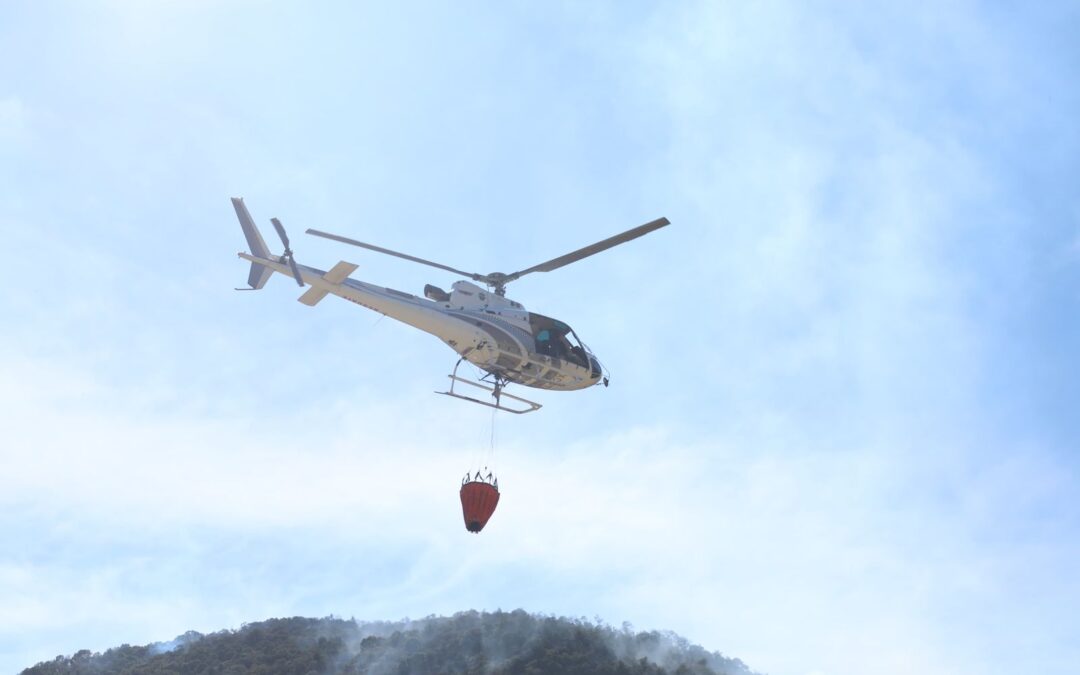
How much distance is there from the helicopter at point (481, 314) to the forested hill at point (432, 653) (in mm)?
61915

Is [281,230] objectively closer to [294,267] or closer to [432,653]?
[294,267]

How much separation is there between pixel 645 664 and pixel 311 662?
2806cm

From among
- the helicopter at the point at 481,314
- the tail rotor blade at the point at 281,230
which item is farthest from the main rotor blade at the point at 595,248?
the tail rotor blade at the point at 281,230

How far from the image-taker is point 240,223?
34.9 metres

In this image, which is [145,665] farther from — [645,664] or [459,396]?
[459,396]

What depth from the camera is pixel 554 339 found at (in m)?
37.0

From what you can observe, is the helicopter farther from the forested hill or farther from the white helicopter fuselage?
the forested hill

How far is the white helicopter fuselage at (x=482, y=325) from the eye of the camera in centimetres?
3428

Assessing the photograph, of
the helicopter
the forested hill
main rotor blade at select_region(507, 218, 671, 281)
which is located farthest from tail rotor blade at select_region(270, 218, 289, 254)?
the forested hill

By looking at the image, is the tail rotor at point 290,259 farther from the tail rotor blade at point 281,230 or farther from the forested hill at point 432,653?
the forested hill at point 432,653

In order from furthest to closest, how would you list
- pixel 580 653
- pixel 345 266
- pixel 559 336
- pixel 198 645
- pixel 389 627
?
pixel 389 627, pixel 198 645, pixel 580 653, pixel 559 336, pixel 345 266

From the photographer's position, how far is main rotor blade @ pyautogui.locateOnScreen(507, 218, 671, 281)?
33312 mm

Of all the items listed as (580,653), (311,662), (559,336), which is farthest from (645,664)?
(559,336)

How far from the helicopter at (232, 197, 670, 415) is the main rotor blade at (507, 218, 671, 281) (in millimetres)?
28
